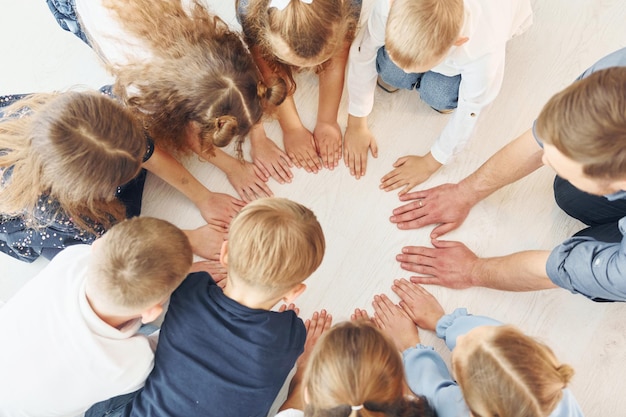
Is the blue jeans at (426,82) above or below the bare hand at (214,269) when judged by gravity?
above

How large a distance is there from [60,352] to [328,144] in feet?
2.46

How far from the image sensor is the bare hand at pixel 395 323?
119 centimetres

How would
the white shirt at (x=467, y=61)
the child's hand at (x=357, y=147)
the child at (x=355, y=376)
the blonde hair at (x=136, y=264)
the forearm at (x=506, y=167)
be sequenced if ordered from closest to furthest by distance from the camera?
the child at (x=355, y=376) → the blonde hair at (x=136, y=264) → the white shirt at (x=467, y=61) → the forearm at (x=506, y=167) → the child's hand at (x=357, y=147)

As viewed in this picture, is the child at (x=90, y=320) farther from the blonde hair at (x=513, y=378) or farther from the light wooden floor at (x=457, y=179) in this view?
the blonde hair at (x=513, y=378)

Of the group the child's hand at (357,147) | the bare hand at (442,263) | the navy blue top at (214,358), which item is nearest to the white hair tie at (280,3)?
the child's hand at (357,147)

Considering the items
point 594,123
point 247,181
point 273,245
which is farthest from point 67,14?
point 594,123

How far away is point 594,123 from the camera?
2.47 ft

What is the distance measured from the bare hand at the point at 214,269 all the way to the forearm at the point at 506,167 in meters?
0.60

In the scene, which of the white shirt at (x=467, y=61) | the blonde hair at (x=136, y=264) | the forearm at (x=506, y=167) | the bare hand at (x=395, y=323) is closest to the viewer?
the blonde hair at (x=136, y=264)

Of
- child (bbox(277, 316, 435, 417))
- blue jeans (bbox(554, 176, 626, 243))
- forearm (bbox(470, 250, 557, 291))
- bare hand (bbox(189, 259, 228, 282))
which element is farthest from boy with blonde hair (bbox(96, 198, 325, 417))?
Answer: blue jeans (bbox(554, 176, 626, 243))

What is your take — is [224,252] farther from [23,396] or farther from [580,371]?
[580,371]

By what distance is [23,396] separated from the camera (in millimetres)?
903

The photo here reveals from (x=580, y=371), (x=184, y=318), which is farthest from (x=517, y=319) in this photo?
(x=184, y=318)

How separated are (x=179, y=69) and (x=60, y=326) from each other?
511 millimetres
